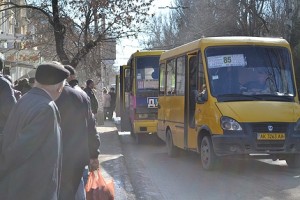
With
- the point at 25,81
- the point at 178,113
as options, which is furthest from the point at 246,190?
the point at 25,81

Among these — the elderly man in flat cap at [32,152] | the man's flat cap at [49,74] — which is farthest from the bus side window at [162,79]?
the elderly man in flat cap at [32,152]

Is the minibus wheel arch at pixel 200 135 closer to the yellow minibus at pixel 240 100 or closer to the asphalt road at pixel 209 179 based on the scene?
the yellow minibus at pixel 240 100

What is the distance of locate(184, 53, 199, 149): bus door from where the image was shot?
1121cm

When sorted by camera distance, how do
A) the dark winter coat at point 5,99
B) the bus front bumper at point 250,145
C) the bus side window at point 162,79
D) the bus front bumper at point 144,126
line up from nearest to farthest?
the dark winter coat at point 5,99
the bus front bumper at point 250,145
the bus side window at point 162,79
the bus front bumper at point 144,126

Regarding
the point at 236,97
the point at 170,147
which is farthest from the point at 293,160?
the point at 170,147

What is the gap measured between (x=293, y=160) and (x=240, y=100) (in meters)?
1.74

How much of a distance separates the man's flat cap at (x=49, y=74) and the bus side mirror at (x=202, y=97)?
6835 millimetres

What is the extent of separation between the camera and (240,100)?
32.8ft

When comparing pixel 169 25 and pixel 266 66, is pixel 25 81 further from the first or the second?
pixel 169 25

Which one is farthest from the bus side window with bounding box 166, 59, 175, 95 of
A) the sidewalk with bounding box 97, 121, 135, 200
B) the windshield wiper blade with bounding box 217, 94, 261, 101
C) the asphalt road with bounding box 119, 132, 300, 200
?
the windshield wiper blade with bounding box 217, 94, 261, 101

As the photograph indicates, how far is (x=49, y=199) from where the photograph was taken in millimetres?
3293

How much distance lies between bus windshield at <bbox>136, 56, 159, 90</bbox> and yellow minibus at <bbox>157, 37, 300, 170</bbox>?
4.49 metres

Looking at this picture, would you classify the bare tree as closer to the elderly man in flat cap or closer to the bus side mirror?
the bus side mirror

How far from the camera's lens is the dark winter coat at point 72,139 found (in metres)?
4.71
